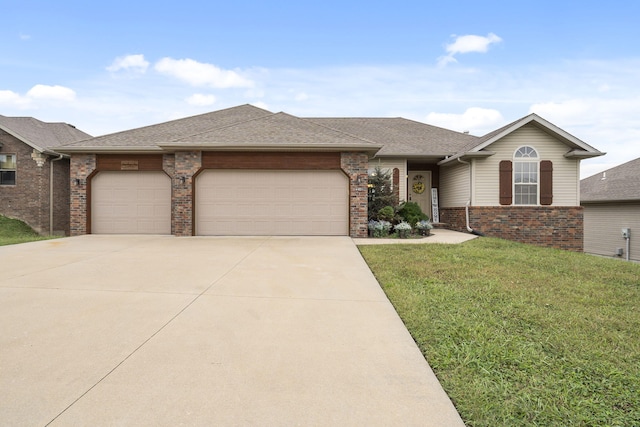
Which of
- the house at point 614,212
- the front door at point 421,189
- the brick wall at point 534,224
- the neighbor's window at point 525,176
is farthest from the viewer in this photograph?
the front door at point 421,189

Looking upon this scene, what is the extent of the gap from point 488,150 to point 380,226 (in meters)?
5.62

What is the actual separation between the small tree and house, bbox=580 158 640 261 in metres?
11.7

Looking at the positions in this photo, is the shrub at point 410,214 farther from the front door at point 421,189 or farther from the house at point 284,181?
the front door at point 421,189

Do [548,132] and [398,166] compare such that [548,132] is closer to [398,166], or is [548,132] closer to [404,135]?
[398,166]

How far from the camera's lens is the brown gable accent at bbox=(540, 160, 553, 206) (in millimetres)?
13219

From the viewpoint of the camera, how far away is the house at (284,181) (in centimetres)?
1166

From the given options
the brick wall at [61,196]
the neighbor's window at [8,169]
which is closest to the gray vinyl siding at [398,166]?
the brick wall at [61,196]

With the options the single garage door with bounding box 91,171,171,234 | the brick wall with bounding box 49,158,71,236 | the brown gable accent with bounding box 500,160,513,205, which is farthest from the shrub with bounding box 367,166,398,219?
the brick wall with bounding box 49,158,71,236

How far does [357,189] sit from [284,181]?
8.47 feet

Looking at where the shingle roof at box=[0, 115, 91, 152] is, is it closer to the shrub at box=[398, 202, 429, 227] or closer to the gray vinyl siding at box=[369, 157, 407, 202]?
the gray vinyl siding at box=[369, 157, 407, 202]

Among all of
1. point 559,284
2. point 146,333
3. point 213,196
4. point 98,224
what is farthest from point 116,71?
point 559,284

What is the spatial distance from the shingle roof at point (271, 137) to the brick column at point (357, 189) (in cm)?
59

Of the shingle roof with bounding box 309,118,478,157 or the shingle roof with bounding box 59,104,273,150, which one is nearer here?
the shingle roof with bounding box 59,104,273,150

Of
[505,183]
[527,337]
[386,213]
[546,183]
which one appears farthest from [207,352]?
[546,183]
